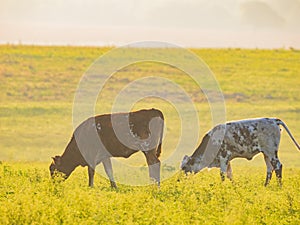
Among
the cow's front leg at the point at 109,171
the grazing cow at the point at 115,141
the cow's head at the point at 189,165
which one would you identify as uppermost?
the grazing cow at the point at 115,141

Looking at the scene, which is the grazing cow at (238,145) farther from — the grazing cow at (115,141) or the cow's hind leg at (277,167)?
the grazing cow at (115,141)

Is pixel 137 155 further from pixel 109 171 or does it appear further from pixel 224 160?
pixel 224 160

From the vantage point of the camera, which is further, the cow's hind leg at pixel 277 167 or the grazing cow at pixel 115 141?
the grazing cow at pixel 115 141

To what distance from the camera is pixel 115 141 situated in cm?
2145

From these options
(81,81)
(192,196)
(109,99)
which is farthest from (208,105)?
(192,196)

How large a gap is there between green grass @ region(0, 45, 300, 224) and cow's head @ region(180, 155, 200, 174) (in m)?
0.42

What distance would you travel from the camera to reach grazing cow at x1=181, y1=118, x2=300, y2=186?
20984mm

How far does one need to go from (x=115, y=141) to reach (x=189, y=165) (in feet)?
6.38

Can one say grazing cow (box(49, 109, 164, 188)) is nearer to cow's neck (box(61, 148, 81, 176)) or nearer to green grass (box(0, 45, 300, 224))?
cow's neck (box(61, 148, 81, 176))

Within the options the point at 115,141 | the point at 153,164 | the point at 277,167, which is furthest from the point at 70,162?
the point at 277,167

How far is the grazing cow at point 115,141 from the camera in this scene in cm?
2138

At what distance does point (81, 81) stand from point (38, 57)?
8.20 meters

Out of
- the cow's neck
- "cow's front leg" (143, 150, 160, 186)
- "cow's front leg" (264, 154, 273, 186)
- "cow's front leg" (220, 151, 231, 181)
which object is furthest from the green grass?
"cow's front leg" (143, 150, 160, 186)

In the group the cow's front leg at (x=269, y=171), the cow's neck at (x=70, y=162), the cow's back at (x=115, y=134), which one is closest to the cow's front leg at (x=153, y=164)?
the cow's back at (x=115, y=134)
